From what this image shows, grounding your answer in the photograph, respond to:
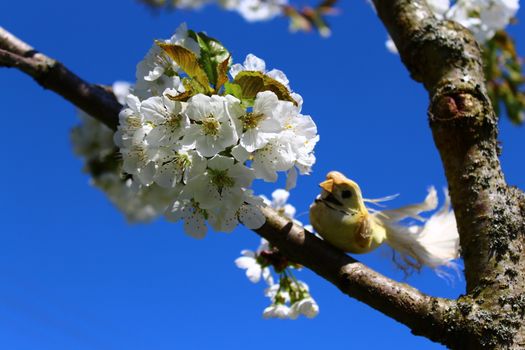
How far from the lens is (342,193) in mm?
1131

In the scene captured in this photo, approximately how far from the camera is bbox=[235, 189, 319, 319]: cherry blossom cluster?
1443 mm

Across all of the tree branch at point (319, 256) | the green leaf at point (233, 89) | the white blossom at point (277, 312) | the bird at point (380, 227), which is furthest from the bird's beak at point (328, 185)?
the white blossom at point (277, 312)

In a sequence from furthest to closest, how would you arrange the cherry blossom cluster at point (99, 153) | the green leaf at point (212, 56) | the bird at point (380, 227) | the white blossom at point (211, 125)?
1. the cherry blossom cluster at point (99, 153)
2. the bird at point (380, 227)
3. the green leaf at point (212, 56)
4. the white blossom at point (211, 125)

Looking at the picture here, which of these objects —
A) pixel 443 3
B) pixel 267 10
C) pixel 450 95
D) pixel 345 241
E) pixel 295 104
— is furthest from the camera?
pixel 267 10

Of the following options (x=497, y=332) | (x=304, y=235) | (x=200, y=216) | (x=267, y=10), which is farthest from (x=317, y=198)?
(x=267, y=10)

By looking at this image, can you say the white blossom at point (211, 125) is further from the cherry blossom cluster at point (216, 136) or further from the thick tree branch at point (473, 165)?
the thick tree branch at point (473, 165)

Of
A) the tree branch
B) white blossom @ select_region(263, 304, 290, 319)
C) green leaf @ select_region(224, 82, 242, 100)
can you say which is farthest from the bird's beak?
white blossom @ select_region(263, 304, 290, 319)

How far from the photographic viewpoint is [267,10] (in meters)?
3.55

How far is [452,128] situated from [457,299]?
37cm

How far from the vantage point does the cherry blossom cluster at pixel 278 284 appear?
4.74ft

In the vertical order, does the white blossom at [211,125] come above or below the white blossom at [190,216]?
above

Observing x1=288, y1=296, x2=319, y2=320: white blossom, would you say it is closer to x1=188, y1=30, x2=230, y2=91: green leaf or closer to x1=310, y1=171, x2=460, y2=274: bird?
x1=310, y1=171, x2=460, y2=274: bird

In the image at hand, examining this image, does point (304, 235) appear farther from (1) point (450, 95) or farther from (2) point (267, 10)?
(2) point (267, 10)

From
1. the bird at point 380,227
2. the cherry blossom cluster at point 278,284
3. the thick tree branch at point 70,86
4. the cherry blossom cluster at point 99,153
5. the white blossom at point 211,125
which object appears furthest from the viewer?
the cherry blossom cluster at point 99,153
